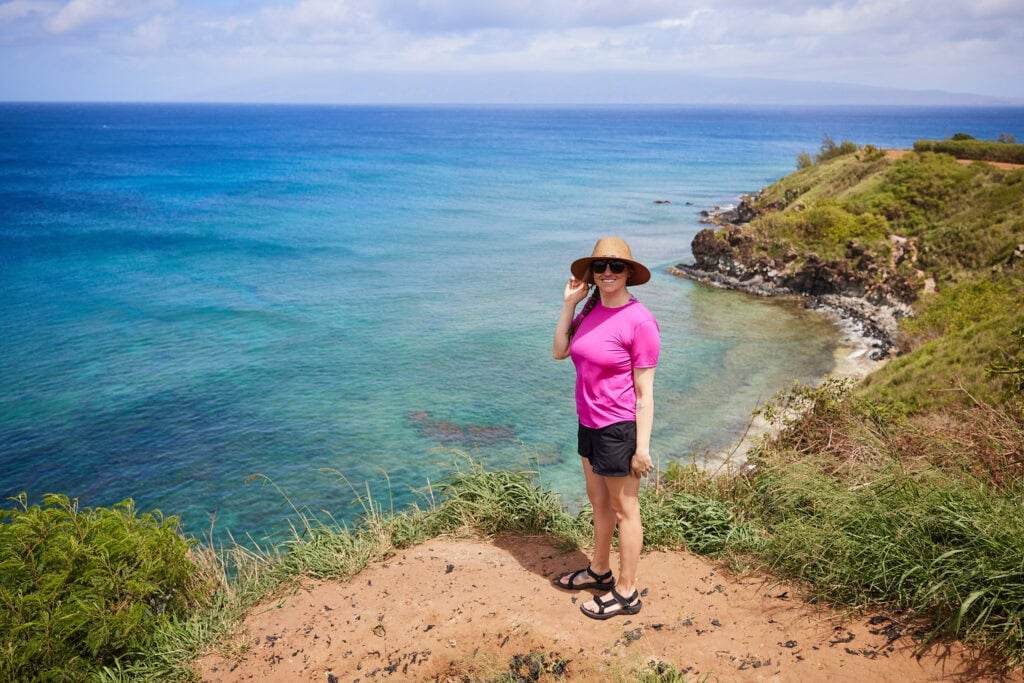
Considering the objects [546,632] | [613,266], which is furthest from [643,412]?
[546,632]

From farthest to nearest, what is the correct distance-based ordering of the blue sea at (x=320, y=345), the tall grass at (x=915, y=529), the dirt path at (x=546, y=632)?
the blue sea at (x=320, y=345)
the dirt path at (x=546, y=632)
the tall grass at (x=915, y=529)

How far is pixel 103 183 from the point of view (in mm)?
61250

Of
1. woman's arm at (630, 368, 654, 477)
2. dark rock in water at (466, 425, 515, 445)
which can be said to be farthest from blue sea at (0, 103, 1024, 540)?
woman's arm at (630, 368, 654, 477)

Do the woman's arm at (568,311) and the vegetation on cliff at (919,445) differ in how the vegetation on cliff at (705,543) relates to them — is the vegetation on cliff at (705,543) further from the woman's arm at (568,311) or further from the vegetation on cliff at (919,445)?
the woman's arm at (568,311)

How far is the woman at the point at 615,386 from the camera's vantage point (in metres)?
4.64

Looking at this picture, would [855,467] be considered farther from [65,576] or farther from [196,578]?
[65,576]

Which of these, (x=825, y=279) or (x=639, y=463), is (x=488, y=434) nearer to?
(x=639, y=463)

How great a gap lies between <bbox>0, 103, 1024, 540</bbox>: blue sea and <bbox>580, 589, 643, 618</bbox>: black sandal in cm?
231

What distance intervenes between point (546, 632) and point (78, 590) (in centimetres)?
335

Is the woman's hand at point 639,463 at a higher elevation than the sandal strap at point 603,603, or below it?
higher

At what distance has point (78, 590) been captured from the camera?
4.88 metres

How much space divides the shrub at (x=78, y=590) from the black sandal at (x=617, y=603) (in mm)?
3231

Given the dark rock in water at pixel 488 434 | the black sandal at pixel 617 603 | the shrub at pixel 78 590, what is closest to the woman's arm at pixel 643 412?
the black sandal at pixel 617 603

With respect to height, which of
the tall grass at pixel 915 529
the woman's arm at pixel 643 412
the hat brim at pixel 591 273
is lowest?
the tall grass at pixel 915 529
